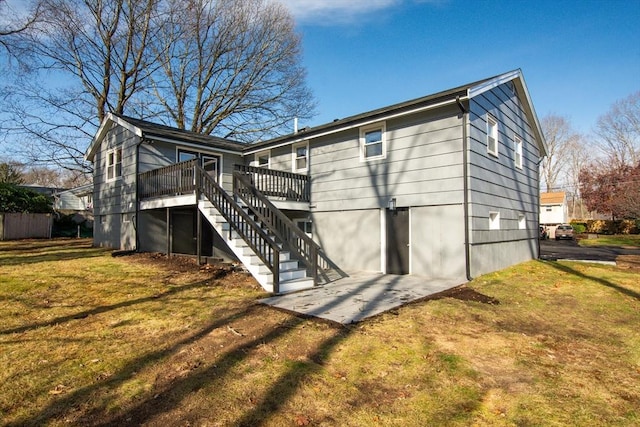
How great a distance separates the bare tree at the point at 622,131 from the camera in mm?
37719

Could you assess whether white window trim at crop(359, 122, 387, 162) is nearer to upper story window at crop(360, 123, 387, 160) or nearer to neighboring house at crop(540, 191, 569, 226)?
upper story window at crop(360, 123, 387, 160)

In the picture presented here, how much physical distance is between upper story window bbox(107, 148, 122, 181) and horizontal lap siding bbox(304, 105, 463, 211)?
8091mm

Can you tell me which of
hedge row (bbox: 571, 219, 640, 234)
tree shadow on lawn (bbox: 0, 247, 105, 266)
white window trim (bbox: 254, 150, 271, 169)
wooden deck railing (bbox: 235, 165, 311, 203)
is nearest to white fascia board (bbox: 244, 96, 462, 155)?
white window trim (bbox: 254, 150, 271, 169)

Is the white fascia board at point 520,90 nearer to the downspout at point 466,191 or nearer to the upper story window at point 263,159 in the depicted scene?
the downspout at point 466,191

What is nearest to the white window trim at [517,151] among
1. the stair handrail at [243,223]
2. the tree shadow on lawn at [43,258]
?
the stair handrail at [243,223]

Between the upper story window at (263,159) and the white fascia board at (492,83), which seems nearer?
the white fascia board at (492,83)

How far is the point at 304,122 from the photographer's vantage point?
2942 cm

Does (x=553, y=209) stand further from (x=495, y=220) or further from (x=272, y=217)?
(x=272, y=217)

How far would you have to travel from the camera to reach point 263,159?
48.0ft

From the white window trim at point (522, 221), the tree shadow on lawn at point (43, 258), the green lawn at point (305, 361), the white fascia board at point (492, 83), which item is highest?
the white fascia board at point (492, 83)

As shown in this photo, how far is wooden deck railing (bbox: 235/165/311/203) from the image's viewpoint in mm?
11336

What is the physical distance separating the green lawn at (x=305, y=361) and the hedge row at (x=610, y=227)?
1318 inches

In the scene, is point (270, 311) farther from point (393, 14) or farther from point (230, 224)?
point (393, 14)

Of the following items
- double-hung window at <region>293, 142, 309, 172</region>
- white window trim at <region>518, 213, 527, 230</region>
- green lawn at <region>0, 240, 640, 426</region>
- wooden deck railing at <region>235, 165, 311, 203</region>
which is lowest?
green lawn at <region>0, 240, 640, 426</region>
